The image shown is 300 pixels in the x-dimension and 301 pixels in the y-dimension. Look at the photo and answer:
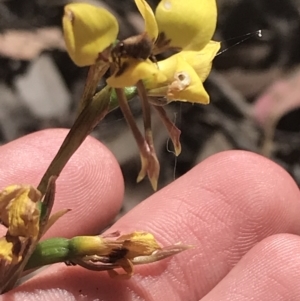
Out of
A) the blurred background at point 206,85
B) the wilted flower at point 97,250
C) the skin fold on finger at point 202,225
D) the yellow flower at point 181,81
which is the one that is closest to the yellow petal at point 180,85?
the yellow flower at point 181,81

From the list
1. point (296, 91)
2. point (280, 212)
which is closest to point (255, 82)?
point (296, 91)

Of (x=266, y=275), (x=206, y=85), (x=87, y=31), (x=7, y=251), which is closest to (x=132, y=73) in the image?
(x=87, y=31)

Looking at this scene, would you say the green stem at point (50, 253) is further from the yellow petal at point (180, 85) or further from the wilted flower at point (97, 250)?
the yellow petal at point (180, 85)

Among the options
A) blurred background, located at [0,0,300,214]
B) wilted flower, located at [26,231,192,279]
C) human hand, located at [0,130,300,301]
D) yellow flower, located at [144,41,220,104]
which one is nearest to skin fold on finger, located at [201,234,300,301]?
human hand, located at [0,130,300,301]

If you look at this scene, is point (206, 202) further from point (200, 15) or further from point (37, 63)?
point (37, 63)

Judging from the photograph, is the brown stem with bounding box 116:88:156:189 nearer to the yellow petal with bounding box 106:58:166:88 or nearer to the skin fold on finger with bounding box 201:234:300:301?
the yellow petal with bounding box 106:58:166:88

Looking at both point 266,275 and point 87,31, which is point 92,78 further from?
point 266,275
